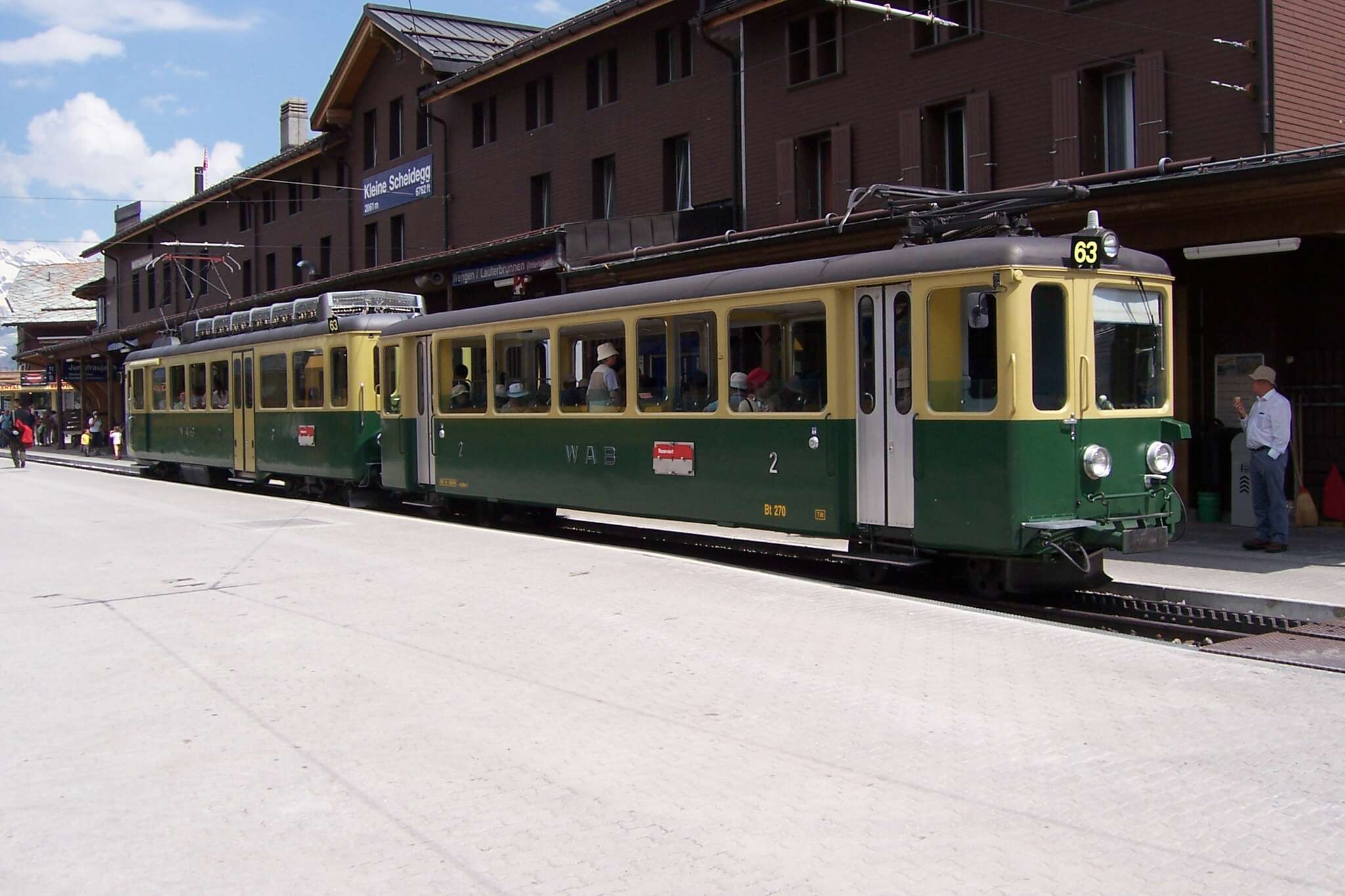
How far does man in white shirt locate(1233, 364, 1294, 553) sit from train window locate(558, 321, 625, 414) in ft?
20.6

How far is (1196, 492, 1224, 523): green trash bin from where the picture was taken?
1529 cm

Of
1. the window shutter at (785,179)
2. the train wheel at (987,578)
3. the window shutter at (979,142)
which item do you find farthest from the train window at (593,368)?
the window shutter at (785,179)

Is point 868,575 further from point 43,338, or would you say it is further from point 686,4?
point 43,338

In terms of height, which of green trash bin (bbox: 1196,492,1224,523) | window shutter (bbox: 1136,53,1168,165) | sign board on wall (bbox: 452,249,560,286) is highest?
window shutter (bbox: 1136,53,1168,165)

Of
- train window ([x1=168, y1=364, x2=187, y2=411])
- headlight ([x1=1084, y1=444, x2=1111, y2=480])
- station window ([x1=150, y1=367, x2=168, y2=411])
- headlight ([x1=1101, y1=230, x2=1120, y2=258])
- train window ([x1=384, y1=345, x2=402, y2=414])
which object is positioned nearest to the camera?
headlight ([x1=1084, y1=444, x2=1111, y2=480])

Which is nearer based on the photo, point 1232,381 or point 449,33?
point 1232,381

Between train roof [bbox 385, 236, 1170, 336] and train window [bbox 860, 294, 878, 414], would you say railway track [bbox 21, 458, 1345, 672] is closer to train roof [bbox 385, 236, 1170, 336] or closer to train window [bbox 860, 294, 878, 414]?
train window [bbox 860, 294, 878, 414]

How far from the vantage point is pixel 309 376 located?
20.1 m

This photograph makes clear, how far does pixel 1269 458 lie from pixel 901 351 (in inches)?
182

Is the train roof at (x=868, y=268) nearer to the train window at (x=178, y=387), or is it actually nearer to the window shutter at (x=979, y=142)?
the window shutter at (x=979, y=142)

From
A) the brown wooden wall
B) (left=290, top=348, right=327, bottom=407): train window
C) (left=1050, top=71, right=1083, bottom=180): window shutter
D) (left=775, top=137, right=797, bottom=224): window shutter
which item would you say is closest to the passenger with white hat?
(left=1050, top=71, right=1083, bottom=180): window shutter

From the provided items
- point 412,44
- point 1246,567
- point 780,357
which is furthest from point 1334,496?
point 412,44

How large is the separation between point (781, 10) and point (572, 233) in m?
5.27

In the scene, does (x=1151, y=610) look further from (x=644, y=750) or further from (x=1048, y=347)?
(x=644, y=750)
